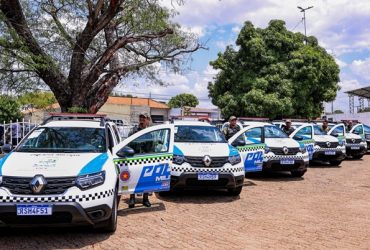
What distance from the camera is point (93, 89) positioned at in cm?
1527

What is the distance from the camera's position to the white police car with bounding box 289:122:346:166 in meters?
15.1

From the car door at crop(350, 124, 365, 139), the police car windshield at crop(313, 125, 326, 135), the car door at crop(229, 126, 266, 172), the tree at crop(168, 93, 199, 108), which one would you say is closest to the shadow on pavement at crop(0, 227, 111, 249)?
the car door at crop(229, 126, 266, 172)

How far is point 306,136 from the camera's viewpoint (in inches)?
600

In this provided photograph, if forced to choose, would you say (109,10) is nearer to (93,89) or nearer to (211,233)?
(93,89)

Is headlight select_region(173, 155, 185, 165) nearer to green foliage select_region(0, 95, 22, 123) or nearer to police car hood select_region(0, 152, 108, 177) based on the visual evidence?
police car hood select_region(0, 152, 108, 177)

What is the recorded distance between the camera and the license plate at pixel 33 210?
204 inches

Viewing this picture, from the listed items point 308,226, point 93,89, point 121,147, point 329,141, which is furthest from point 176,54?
point 308,226

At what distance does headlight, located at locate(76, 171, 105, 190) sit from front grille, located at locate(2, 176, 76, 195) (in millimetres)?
Result: 99

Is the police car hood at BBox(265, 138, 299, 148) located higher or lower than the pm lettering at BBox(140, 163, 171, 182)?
higher

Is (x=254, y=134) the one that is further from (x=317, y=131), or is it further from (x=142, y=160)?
(x=142, y=160)

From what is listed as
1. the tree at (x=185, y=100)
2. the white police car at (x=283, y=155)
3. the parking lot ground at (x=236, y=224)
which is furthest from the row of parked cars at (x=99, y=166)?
the tree at (x=185, y=100)

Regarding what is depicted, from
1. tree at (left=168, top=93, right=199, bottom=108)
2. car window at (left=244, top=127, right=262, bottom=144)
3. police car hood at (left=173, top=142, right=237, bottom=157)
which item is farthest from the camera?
tree at (left=168, top=93, right=199, bottom=108)

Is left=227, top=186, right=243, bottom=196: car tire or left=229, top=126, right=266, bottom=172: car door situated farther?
left=229, top=126, right=266, bottom=172: car door

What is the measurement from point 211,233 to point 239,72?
66.6 feet
